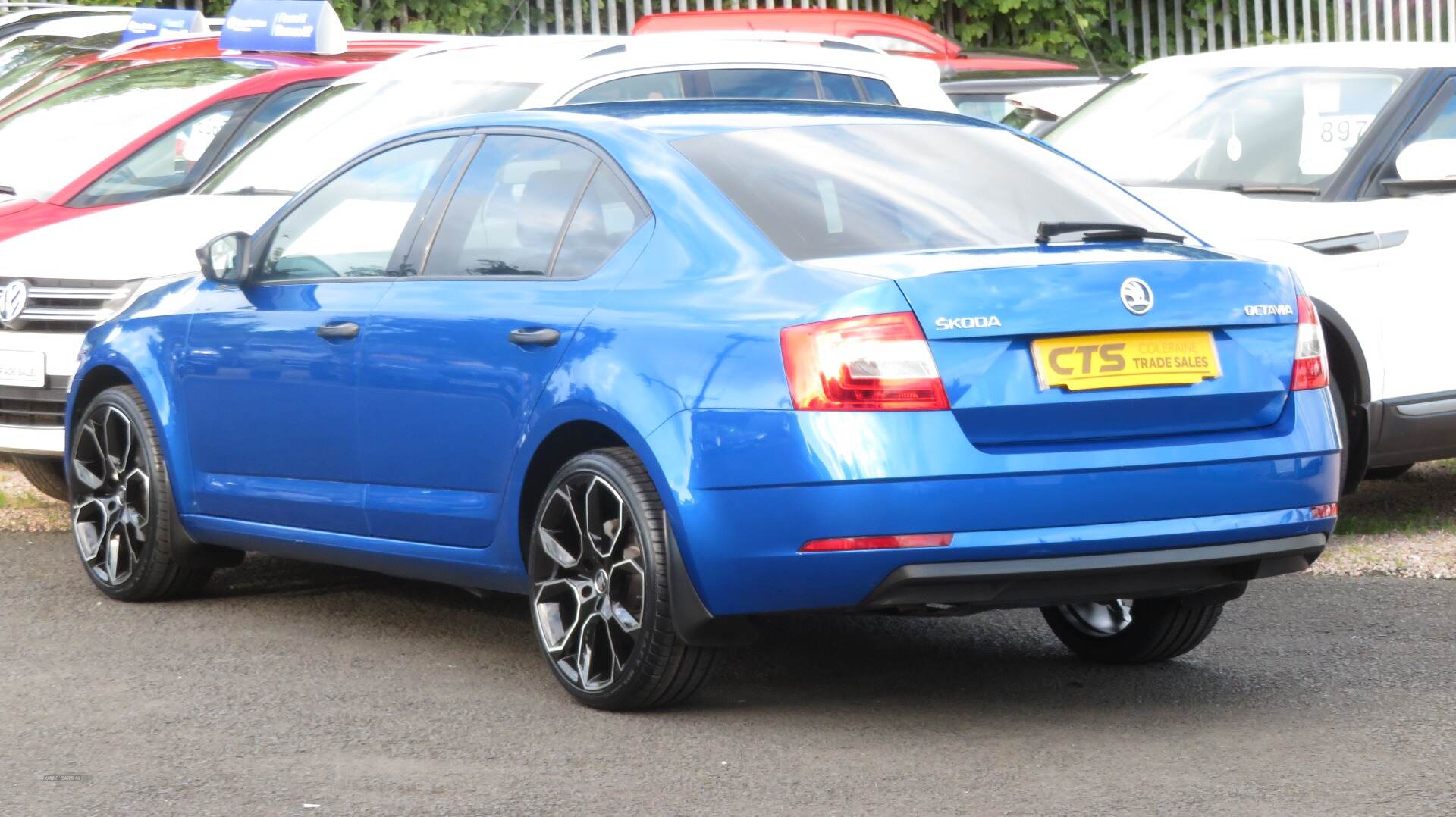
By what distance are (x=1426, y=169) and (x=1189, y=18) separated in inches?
548

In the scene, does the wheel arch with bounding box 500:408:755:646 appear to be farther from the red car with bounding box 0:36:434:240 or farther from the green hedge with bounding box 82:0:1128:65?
the green hedge with bounding box 82:0:1128:65

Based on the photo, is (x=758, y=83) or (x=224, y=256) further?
(x=758, y=83)

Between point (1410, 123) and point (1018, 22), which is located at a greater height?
point (1018, 22)

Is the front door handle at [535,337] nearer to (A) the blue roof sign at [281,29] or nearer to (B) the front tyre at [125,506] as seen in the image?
(B) the front tyre at [125,506]

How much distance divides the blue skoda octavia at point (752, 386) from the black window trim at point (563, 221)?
0.01 meters

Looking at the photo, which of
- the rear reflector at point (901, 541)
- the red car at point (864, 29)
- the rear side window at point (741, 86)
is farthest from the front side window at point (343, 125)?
the red car at point (864, 29)

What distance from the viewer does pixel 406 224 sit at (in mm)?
6277

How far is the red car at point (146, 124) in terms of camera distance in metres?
10.0

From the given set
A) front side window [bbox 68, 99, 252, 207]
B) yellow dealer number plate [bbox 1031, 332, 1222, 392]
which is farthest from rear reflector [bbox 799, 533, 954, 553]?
front side window [bbox 68, 99, 252, 207]

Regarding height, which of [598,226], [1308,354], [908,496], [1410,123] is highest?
[1410,123]

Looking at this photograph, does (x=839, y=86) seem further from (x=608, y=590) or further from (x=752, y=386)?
→ (x=752, y=386)

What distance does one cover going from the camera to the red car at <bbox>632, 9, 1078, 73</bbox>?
14.5 m

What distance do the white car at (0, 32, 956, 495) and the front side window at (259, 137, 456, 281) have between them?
1708 millimetres

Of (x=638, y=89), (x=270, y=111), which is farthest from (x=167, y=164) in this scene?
(x=638, y=89)
